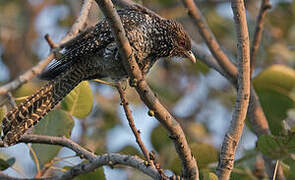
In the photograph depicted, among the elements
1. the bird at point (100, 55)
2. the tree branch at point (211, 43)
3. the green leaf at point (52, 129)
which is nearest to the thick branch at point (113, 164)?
the green leaf at point (52, 129)

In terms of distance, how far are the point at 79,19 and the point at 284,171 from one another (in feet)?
6.63

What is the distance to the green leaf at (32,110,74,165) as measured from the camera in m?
3.62

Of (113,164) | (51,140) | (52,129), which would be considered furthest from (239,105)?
(52,129)

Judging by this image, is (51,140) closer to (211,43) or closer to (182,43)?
(182,43)

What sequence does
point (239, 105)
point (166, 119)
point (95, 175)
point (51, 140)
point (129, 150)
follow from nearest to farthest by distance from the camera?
1. point (166, 119)
2. point (239, 105)
3. point (51, 140)
4. point (95, 175)
5. point (129, 150)

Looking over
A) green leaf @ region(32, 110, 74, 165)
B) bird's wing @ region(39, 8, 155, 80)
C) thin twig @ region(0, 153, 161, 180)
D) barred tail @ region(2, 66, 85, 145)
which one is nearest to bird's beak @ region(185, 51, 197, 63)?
bird's wing @ region(39, 8, 155, 80)

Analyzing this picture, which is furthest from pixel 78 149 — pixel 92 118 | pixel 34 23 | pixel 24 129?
pixel 34 23

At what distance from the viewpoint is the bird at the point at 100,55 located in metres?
3.85

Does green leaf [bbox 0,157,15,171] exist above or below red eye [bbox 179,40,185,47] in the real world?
below

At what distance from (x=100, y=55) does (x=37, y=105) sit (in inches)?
26.1

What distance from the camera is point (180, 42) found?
14.4 ft

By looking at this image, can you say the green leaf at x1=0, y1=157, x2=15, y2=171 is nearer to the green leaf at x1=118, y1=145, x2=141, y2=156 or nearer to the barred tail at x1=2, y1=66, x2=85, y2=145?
the barred tail at x1=2, y1=66, x2=85, y2=145

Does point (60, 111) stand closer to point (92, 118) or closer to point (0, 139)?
point (0, 139)

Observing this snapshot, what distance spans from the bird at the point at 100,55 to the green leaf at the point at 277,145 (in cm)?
121
